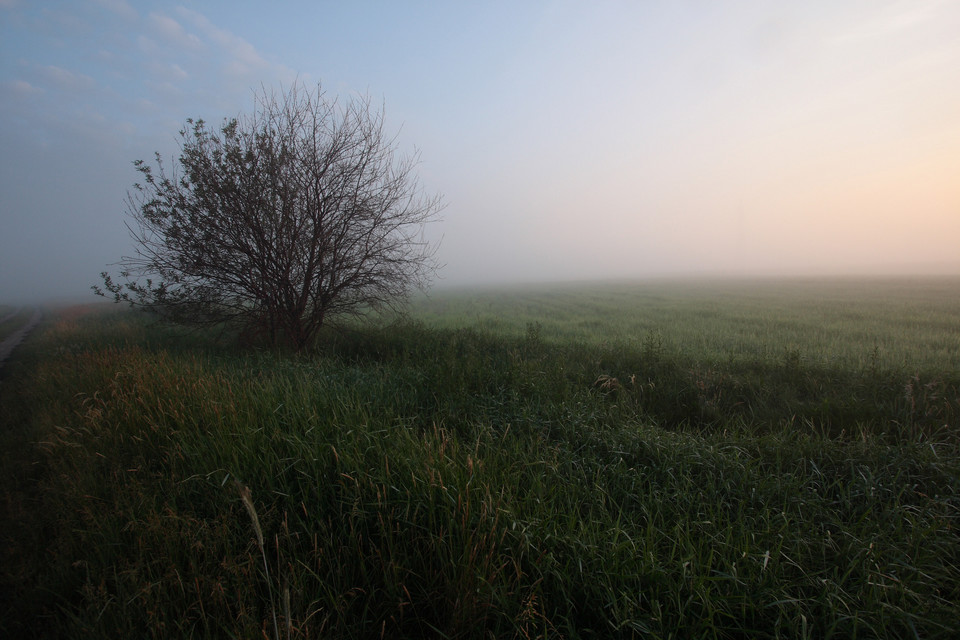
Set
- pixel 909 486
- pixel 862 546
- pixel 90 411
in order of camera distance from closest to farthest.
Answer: pixel 862 546, pixel 909 486, pixel 90 411

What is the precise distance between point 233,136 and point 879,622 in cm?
1060

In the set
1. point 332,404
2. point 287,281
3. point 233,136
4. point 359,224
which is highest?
point 233,136

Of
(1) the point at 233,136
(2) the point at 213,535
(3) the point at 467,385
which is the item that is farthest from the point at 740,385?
(1) the point at 233,136

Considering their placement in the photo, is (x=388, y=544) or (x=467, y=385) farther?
(x=467, y=385)

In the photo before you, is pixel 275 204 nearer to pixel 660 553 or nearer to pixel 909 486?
pixel 660 553

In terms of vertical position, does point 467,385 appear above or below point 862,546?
above

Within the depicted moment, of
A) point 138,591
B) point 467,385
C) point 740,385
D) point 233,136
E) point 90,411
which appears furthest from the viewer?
point 233,136

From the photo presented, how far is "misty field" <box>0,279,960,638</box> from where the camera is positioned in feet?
5.72

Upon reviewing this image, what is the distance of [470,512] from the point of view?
2.14 meters

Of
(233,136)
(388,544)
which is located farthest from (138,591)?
(233,136)

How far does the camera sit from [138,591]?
1.84 meters

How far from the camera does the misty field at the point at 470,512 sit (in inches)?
68.6

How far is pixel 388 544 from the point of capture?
2010 millimetres

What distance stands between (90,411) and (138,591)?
301 cm
